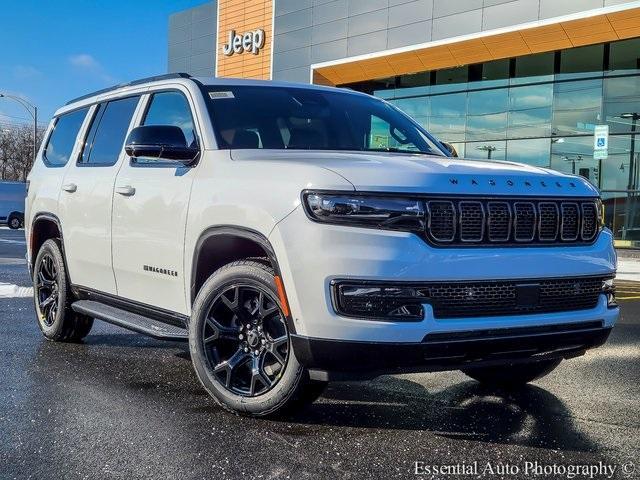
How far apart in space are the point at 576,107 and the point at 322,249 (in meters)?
23.6

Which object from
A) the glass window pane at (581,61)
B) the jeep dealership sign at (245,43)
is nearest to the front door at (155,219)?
the glass window pane at (581,61)

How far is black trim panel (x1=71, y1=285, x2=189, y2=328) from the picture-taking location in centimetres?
452

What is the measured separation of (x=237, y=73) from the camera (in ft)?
115

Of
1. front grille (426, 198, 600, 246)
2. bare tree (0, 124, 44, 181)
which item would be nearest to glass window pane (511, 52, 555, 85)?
front grille (426, 198, 600, 246)

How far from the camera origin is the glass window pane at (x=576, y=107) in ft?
80.4

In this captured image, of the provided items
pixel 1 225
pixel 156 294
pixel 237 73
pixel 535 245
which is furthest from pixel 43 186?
pixel 1 225

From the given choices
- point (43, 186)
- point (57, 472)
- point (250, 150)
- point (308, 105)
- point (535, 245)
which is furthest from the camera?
point (43, 186)

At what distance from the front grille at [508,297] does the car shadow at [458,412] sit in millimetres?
640

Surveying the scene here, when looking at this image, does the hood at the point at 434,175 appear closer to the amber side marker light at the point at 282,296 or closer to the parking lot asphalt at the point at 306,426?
the amber side marker light at the point at 282,296

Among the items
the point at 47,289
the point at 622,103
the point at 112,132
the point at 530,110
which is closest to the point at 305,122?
the point at 112,132

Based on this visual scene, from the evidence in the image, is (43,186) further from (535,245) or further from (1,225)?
(1,225)

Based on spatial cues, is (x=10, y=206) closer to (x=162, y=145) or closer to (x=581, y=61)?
(x=581, y=61)

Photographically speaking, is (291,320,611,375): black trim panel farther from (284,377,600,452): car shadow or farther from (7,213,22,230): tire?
(7,213,22,230): tire

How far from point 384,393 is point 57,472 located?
6.94 ft
